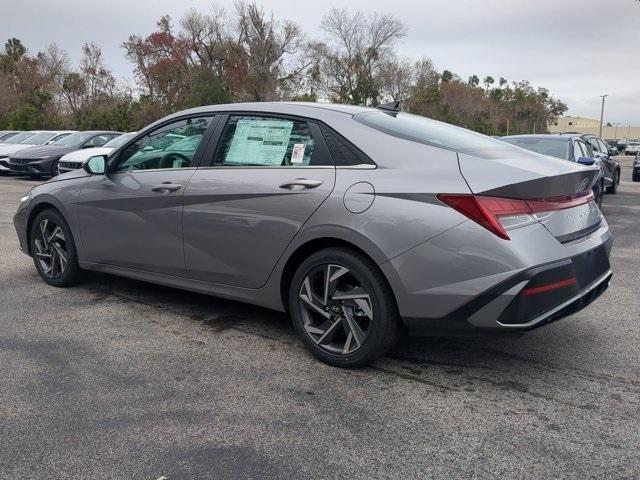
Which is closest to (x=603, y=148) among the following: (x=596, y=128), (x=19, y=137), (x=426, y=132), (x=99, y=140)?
(x=426, y=132)

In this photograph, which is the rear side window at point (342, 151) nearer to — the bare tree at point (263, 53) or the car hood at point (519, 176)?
the car hood at point (519, 176)

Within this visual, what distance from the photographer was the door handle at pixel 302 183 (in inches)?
141

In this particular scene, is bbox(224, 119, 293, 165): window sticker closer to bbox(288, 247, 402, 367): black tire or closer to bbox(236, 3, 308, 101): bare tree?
bbox(288, 247, 402, 367): black tire

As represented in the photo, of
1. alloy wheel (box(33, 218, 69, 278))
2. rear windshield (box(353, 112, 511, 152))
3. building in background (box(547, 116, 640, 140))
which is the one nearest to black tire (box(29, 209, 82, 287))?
alloy wheel (box(33, 218, 69, 278))

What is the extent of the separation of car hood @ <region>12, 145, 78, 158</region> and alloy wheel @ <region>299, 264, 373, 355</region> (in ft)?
46.2

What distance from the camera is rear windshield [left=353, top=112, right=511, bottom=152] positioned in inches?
143

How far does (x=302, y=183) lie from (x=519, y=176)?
1.26m

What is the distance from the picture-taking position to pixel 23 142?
18578 millimetres

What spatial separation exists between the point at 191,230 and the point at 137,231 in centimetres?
62

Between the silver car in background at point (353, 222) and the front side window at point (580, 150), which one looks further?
the front side window at point (580, 150)

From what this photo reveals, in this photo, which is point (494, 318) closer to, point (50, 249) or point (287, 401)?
point (287, 401)

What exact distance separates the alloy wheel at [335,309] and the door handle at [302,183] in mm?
495

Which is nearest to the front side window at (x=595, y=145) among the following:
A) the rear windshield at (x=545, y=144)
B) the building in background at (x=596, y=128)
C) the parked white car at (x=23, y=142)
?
the rear windshield at (x=545, y=144)

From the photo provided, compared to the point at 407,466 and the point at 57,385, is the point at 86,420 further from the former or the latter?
the point at 407,466
